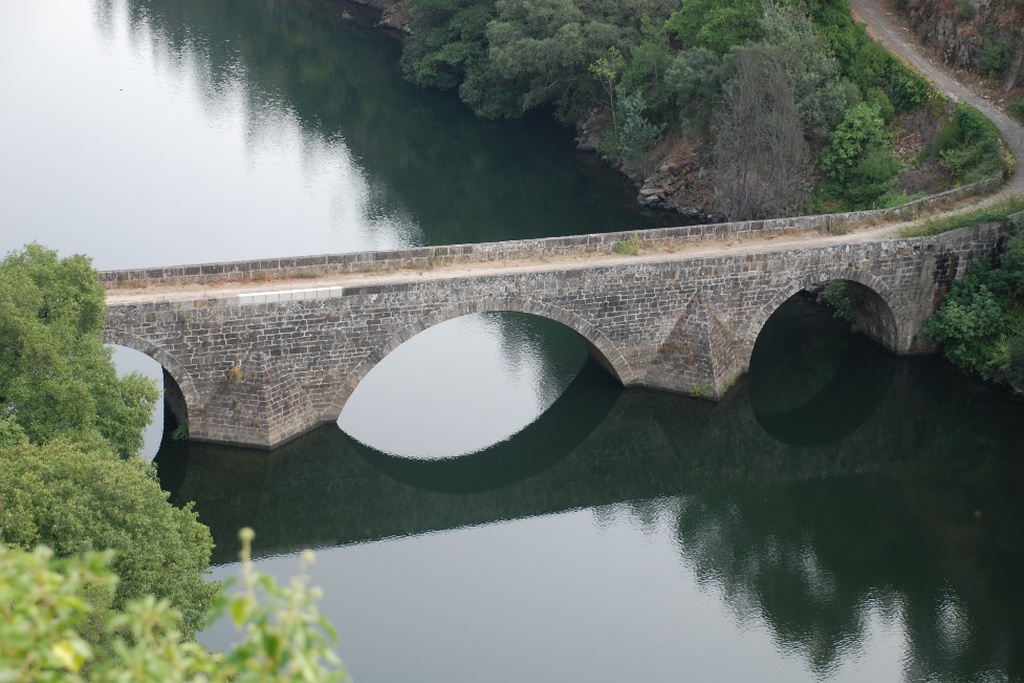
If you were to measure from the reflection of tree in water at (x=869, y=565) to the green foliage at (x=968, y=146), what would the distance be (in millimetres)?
10275

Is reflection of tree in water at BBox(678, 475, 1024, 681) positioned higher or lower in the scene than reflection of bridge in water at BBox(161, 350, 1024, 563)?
lower

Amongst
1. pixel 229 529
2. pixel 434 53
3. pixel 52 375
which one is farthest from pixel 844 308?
pixel 434 53

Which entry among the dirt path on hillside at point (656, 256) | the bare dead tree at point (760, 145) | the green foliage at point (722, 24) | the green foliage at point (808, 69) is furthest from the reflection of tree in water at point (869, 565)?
the green foliage at point (722, 24)

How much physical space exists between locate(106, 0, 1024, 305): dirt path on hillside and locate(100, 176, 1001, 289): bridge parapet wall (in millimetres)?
198

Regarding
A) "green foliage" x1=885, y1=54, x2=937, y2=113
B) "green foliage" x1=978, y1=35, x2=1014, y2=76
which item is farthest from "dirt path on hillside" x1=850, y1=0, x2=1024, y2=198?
"green foliage" x1=978, y1=35, x2=1014, y2=76

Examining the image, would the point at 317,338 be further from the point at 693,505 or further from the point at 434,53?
the point at 434,53

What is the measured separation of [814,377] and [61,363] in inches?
742

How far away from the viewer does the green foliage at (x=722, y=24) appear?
41.5 meters

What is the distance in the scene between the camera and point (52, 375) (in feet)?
74.8

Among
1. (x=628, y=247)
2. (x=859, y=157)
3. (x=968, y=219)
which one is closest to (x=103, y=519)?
(x=628, y=247)

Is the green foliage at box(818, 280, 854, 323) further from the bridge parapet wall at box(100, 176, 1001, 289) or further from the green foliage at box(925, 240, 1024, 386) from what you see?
the green foliage at box(925, 240, 1024, 386)

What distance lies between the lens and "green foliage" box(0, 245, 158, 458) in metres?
22.4

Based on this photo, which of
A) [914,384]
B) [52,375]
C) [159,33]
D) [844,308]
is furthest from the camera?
[159,33]

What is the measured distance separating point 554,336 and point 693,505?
7.50m
